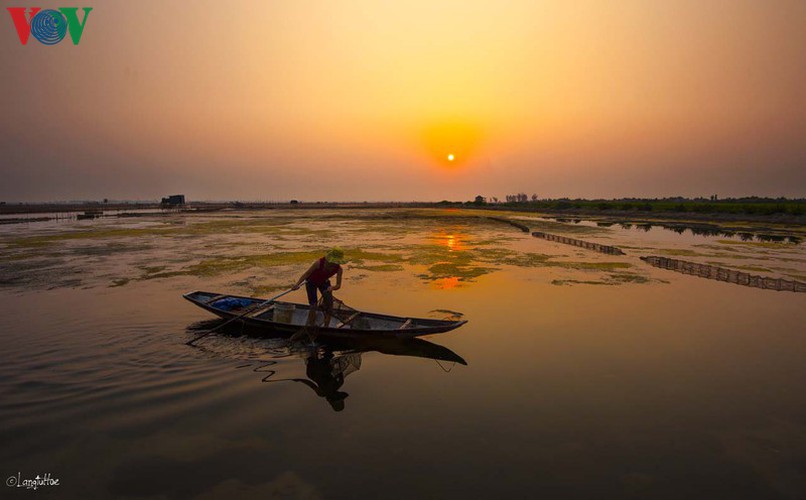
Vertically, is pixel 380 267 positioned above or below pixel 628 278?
above

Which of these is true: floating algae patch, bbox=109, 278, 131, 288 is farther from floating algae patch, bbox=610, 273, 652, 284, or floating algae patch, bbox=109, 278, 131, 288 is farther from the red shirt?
floating algae patch, bbox=610, 273, 652, 284

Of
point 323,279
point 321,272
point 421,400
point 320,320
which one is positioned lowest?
point 421,400

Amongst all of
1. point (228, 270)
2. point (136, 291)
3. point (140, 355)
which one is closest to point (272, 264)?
point (228, 270)

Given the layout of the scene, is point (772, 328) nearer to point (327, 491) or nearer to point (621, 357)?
point (621, 357)

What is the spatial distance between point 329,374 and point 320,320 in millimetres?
2494

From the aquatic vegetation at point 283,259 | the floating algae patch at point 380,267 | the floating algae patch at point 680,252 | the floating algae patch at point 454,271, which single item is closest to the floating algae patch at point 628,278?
the aquatic vegetation at point 283,259

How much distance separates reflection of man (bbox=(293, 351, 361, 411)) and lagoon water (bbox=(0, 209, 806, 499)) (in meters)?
0.06

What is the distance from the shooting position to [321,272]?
38.3 ft

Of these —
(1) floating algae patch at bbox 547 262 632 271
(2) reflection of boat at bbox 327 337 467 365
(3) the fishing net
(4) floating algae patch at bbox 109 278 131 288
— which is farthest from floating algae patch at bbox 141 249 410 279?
(2) reflection of boat at bbox 327 337 467 365

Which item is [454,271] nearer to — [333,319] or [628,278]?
[628,278]

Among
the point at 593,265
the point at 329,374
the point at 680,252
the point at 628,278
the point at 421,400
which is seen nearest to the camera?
the point at 421,400

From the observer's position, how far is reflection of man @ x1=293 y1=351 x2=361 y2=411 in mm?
8195

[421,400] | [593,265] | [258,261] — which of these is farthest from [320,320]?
[593,265]

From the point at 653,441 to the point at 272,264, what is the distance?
2084 centimetres
